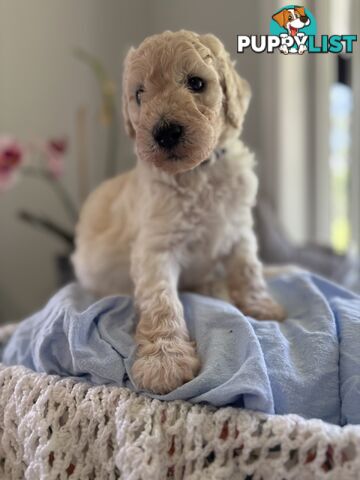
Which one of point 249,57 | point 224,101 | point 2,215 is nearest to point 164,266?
point 224,101

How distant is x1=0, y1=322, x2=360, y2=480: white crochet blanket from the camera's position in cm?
75

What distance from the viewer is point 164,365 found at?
88cm

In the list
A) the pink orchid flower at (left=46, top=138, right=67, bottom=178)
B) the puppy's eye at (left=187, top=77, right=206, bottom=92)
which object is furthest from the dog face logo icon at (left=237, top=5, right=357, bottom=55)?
the pink orchid flower at (left=46, top=138, right=67, bottom=178)

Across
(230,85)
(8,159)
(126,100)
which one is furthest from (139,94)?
(8,159)

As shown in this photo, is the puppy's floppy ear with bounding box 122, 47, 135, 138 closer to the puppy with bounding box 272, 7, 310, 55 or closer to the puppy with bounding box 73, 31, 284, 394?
the puppy with bounding box 73, 31, 284, 394

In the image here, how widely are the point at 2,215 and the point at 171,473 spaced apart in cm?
156

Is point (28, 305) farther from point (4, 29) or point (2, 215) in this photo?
point (4, 29)

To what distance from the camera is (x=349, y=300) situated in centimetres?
Answer: 112

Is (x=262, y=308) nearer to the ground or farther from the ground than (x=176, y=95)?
nearer to the ground

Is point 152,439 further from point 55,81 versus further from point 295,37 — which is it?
point 55,81

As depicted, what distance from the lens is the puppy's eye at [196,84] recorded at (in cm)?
95

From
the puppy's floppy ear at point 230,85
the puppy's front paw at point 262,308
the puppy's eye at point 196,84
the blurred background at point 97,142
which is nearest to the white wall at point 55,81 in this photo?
the blurred background at point 97,142

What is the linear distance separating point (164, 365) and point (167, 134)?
402 millimetres

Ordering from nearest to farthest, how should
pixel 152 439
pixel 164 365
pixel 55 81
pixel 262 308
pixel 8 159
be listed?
1. pixel 152 439
2. pixel 164 365
3. pixel 262 308
4. pixel 8 159
5. pixel 55 81
